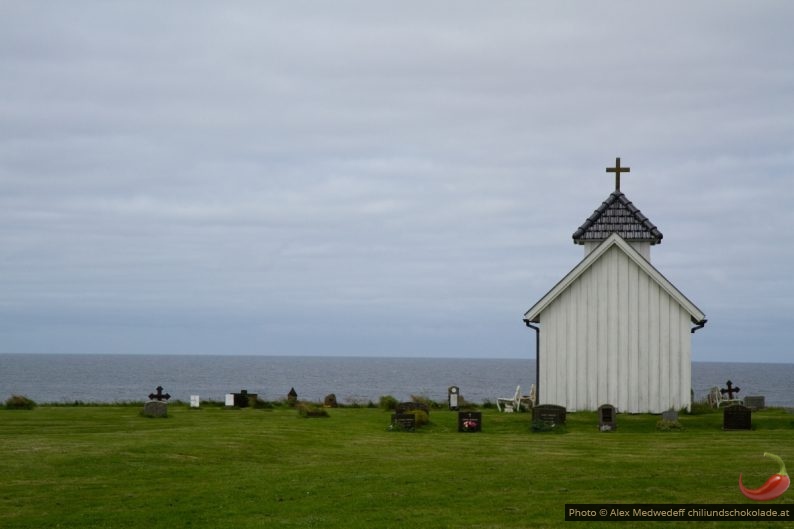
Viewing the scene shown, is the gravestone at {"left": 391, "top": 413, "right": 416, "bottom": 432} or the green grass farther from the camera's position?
the gravestone at {"left": 391, "top": 413, "right": 416, "bottom": 432}

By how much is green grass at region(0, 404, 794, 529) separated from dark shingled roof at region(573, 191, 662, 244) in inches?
431

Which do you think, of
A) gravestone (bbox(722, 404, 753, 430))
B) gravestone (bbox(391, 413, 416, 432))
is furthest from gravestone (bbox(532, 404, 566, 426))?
gravestone (bbox(722, 404, 753, 430))

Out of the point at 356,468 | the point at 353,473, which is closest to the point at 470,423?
the point at 356,468

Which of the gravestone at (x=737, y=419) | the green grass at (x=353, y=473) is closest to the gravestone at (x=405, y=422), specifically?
the green grass at (x=353, y=473)

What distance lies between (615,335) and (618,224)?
272 inches

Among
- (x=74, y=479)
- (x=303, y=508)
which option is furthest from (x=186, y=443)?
(x=303, y=508)

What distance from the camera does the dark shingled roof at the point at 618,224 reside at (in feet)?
131

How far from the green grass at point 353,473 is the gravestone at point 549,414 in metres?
0.56

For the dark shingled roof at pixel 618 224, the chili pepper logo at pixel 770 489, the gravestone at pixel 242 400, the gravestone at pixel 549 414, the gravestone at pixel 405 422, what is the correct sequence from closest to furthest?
the chili pepper logo at pixel 770 489
the gravestone at pixel 549 414
the gravestone at pixel 405 422
the dark shingled roof at pixel 618 224
the gravestone at pixel 242 400

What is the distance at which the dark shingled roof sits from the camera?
39.9 m

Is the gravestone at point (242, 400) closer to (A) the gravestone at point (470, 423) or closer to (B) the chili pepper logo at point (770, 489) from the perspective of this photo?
(A) the gravestone at point (470, 423)

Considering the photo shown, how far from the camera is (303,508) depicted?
1680cm

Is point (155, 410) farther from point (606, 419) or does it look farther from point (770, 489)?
point (770, 489)

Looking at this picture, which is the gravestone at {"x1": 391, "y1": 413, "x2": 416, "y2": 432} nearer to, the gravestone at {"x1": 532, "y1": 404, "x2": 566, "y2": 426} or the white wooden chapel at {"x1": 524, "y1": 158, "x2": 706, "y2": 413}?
the gravestone at {"x1": 532, "y1": 404, "x2": 566, "y2": 426}
